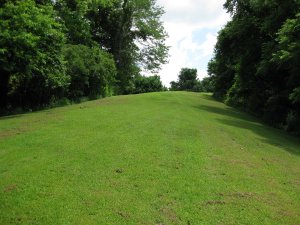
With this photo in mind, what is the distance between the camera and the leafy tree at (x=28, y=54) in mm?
21328

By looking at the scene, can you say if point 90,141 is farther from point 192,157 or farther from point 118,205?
point 118,205

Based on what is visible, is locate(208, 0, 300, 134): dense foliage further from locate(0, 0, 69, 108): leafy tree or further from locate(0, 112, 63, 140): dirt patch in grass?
locate(0, 112, 63, 140): dirt patch in grass

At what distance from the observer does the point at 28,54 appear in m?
22.3

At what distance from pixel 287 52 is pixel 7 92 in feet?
59.6

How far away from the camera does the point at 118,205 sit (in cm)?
808

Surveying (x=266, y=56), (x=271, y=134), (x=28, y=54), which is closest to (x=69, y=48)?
(x=28, y=54)

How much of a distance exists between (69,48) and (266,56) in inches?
622

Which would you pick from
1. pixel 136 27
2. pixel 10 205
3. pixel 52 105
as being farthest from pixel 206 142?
pixel 136 27

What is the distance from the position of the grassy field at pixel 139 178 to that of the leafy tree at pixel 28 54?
6209 millimetres

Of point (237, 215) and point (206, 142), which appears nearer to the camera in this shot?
point (237, 215)

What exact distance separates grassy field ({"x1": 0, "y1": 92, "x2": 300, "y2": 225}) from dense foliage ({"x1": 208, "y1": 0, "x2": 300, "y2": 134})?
11.0 m

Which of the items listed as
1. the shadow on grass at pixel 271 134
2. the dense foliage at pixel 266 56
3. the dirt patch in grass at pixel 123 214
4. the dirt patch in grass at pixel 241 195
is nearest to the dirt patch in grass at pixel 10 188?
the dirt patch in grass at pixel 123 214

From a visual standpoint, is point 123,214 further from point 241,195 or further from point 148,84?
point 148,84

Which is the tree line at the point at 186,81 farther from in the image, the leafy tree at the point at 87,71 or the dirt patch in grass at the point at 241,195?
the dirt patch in grass at the point at 241,195
